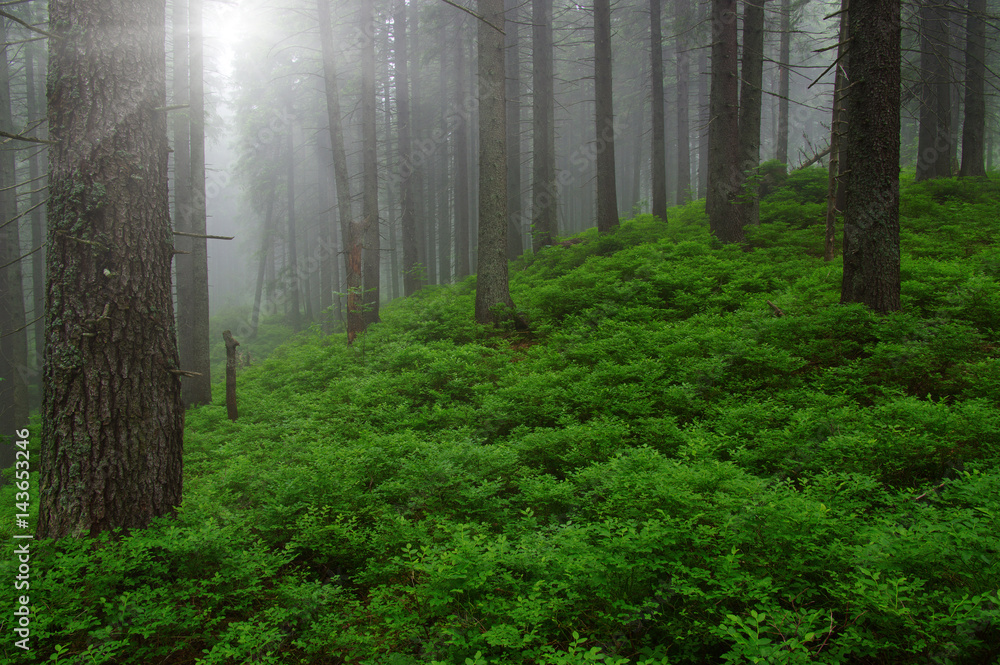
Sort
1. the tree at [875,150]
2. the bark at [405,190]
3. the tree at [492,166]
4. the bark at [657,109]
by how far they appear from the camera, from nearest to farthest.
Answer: the tree at [875,150]
the tree at [492,166]
the bark at [657,109]
the bark at [405,190]

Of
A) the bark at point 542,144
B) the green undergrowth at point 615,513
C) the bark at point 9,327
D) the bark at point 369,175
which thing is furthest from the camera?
the bark at point 542,144

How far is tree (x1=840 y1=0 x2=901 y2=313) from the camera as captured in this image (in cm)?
653

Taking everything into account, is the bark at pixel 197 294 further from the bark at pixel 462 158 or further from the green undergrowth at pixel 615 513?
the bark at pixel 462 158

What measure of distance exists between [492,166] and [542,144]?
6858 millimetres

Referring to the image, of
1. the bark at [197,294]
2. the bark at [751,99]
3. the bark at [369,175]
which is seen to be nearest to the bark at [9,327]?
the bark at [197,294]

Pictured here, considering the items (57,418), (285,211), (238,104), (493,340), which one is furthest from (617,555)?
(285,211)

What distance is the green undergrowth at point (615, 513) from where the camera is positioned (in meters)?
2.64

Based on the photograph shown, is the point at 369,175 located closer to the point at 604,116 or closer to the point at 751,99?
the point at 604,116

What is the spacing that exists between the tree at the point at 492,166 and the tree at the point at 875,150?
554 centimetres

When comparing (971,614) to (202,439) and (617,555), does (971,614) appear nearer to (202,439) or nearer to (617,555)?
(617,555)

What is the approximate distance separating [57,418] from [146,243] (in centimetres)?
152

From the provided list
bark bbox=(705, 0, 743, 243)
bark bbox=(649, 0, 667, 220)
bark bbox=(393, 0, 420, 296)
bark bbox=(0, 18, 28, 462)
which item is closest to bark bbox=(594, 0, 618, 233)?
bark bbox=(649, 0, 667, 220)

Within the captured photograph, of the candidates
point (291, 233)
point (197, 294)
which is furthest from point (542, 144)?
point (291, 233)

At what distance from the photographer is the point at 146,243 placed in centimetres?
417
